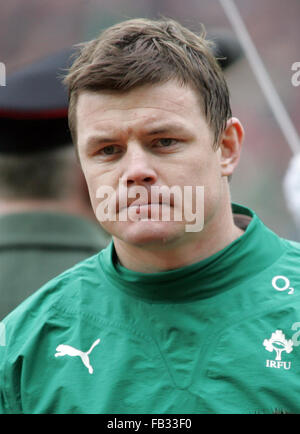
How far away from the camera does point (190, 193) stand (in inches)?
75.3

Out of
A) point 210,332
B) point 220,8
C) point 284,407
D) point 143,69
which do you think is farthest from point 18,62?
point 284,407

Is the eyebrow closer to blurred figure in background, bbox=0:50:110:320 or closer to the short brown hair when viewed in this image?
the short brown hair

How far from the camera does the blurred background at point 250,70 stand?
4.32m

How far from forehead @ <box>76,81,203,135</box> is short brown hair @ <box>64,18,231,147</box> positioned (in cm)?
2

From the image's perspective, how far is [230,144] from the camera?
2139 mm

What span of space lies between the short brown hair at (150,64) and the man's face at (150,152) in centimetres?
4

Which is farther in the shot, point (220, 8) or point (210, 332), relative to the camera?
point (220, 8)

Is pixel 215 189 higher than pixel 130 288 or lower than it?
higher

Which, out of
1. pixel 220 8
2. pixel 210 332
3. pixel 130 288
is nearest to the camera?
pixel 210 332

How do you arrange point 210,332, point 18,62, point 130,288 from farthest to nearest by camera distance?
point 18,62 < point 130,288 < point 210,332

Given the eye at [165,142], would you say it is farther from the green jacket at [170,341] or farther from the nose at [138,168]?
the green jacket at [170,341]

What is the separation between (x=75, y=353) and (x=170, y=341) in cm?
30
